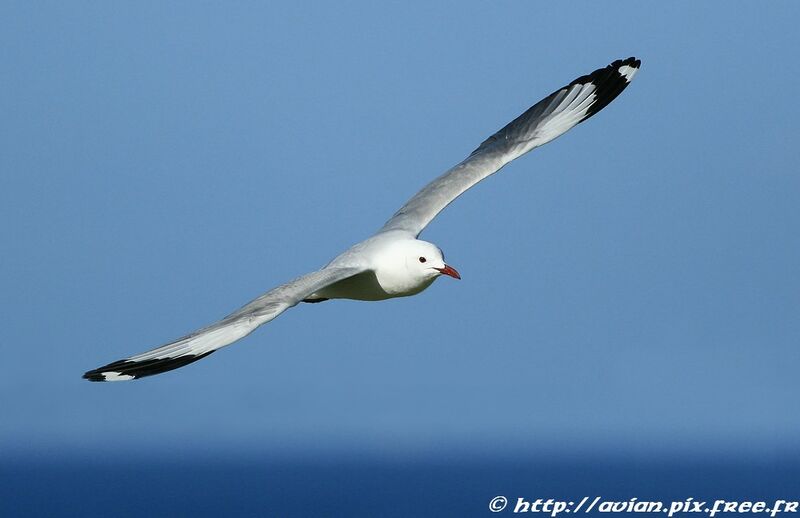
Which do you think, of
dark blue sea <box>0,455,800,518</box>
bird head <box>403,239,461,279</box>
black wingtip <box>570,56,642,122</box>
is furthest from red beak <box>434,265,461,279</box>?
dark blue sea <box>0,455,800,518</box>

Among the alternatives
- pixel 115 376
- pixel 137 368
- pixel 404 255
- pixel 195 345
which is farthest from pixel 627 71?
pixel 115 376

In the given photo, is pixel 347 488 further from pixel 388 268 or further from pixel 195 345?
pixel 195 345

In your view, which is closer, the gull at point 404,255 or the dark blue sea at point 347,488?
the gull at point 404,255

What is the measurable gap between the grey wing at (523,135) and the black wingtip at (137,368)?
3.74 m

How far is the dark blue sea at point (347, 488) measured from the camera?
69.0m

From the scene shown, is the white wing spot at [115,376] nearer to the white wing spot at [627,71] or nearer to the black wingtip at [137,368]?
the black wingtip at [137,368]

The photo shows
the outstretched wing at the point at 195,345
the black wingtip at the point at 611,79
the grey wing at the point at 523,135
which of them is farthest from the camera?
the black wingtip at the point at 611,79

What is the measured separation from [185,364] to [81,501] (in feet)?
224

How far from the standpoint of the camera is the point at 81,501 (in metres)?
76.8

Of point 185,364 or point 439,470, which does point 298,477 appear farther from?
point 185,364

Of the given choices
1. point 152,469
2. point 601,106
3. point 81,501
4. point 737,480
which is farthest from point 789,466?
point 601,106

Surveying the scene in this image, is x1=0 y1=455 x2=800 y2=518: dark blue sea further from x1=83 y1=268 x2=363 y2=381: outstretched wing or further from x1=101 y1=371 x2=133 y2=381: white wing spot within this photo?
x1=101 y1=371 x2=133 y2=381: white wing spot

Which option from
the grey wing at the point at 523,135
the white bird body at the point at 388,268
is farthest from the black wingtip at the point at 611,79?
the white bird body at the point at 388,268

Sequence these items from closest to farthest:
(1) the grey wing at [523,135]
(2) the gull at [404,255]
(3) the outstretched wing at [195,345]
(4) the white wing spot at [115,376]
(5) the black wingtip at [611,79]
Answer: (4) the white wing spot at [115,376]
(3) the outstretched wing at [195,345]
(2) the gull at [404,255]
(1) the grey wing at [523,135]
(5) the black wingtip at [611,79]
